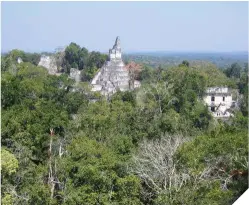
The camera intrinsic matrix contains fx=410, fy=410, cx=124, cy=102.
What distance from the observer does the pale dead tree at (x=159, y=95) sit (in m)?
18.3

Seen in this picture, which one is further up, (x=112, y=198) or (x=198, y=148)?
(x=198, y=148)

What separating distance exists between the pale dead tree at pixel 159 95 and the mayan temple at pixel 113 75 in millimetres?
7986

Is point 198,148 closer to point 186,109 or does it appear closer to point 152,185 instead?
point 152,185

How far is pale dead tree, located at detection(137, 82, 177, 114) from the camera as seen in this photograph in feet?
60.2

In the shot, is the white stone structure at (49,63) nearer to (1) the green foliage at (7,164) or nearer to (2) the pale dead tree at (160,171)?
(1) the green foliage at (7,164)

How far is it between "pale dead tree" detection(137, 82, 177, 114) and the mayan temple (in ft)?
26.2

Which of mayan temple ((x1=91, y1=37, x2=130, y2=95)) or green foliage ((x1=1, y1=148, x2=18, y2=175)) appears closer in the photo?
green foliage ((x1=1, y1=148, x2=18, y2=175))

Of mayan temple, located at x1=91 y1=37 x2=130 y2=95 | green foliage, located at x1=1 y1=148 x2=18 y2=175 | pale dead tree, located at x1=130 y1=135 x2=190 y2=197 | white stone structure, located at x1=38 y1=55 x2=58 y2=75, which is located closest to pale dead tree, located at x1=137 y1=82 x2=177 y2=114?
mayan temple, located at x1=91 y1=37 x2=130 y2=95

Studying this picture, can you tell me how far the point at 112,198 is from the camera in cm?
845

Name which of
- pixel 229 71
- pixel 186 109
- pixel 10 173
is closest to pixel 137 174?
pixel 10 173

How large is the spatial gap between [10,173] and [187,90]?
490 inches

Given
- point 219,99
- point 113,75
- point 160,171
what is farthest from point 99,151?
point 113,75

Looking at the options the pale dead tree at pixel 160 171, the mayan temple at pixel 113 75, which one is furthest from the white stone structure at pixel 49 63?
the pale dead tree at pixel 160 171

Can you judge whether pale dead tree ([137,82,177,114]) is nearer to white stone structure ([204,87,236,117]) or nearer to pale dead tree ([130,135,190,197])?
white stone structure ([204,87,236,117])
